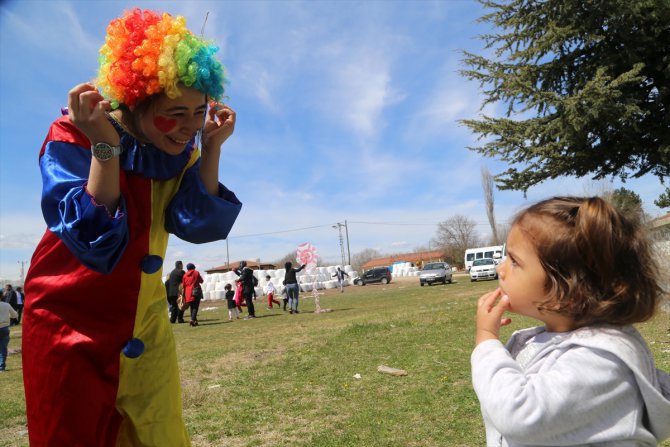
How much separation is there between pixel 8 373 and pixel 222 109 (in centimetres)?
872

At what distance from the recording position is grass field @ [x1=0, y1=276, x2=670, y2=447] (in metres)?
3.75

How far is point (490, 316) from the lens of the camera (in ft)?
4.63

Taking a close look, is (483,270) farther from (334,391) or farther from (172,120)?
(172,120)

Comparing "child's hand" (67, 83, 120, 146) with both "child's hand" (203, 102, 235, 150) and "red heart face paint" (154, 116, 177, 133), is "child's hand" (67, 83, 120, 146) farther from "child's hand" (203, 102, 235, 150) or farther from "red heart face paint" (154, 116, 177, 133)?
"child's hand" (203, 102, 235, 150)

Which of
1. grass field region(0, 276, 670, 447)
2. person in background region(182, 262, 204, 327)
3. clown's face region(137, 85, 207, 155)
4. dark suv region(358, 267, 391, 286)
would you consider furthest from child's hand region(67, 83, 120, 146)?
dark suv region(358, 267, 391, 286)

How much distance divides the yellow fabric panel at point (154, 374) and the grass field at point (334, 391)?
1.68 meters

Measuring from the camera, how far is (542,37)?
1268cm

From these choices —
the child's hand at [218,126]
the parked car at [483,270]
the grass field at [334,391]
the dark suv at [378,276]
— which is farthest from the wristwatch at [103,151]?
the dark suv at [378,276]

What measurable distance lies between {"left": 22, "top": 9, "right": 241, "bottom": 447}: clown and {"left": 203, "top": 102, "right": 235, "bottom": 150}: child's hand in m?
0.07

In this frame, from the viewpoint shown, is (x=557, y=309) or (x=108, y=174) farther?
(x=108, y=174)

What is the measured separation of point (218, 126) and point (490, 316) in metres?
1.28

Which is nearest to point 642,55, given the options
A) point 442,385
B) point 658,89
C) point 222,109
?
point 658,89

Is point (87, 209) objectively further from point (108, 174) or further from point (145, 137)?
point (145, 137)

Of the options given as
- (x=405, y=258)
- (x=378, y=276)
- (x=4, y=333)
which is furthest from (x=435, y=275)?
(x=405, y=258)
